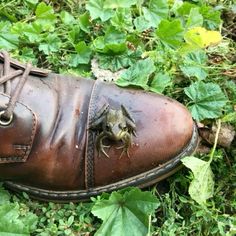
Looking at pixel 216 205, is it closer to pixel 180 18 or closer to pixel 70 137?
pixel 70 137

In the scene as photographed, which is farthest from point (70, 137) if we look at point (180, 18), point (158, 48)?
point (180, 18)

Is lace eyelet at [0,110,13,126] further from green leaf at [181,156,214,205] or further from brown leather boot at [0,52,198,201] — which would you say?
green leaf at [181,156,214,205]

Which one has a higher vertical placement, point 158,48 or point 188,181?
point 158,48

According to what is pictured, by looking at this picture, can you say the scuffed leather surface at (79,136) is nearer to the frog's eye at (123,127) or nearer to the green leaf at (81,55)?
the frog's eye at (123,127)

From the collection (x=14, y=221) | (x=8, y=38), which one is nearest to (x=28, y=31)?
(x=8, y=38)

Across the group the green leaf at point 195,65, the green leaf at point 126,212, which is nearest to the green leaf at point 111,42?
the green leaf at point 195,65

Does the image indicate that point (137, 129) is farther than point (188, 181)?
No

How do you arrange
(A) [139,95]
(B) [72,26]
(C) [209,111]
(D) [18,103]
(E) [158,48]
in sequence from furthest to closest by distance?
(B) [72,26], (E) [158,48], (C) [209,111], (A) [139,95], (D) [18,103]
